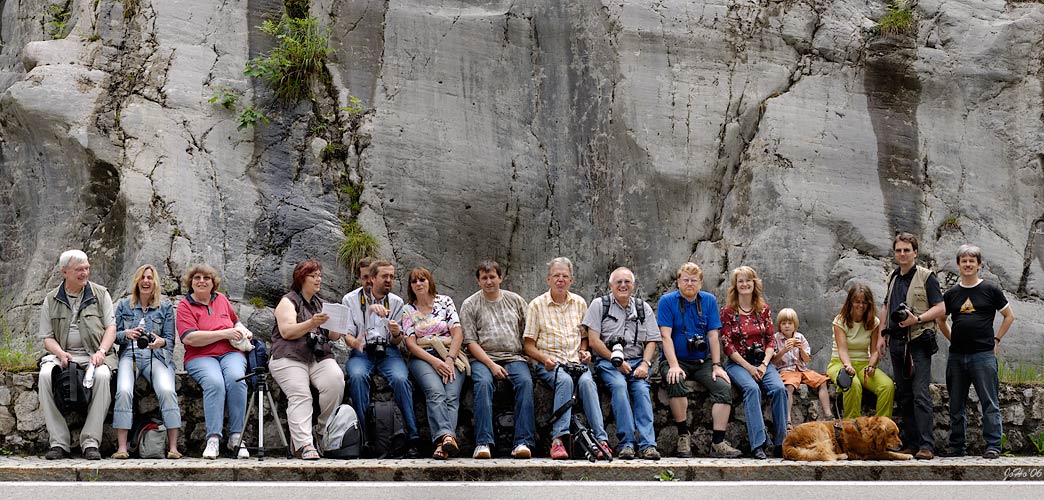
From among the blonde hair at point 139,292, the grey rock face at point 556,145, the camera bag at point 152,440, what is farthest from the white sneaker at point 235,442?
the grey rock face at point 556,145

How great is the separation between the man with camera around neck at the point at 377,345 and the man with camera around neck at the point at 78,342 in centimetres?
189

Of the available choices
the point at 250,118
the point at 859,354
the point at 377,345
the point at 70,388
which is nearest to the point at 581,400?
the point at 377,345

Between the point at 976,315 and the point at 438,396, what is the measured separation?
456 cm

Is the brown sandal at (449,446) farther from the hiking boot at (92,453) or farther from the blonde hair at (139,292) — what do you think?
the blonde hair at (139,292)

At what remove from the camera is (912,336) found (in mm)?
9148

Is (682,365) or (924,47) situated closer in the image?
(682,365)

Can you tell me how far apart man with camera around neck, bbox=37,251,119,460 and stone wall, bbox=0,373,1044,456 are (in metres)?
0.28

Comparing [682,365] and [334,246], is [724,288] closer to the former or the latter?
[682,365]

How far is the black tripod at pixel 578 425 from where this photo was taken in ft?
27.0

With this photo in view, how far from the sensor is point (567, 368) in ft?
29.1

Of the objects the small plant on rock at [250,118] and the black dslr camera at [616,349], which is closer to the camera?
the black dslr camera at [616,349]

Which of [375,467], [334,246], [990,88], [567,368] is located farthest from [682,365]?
[990,88]

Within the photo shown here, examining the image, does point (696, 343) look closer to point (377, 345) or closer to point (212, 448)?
point (377, 345)

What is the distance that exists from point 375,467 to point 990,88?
31.3 ft
